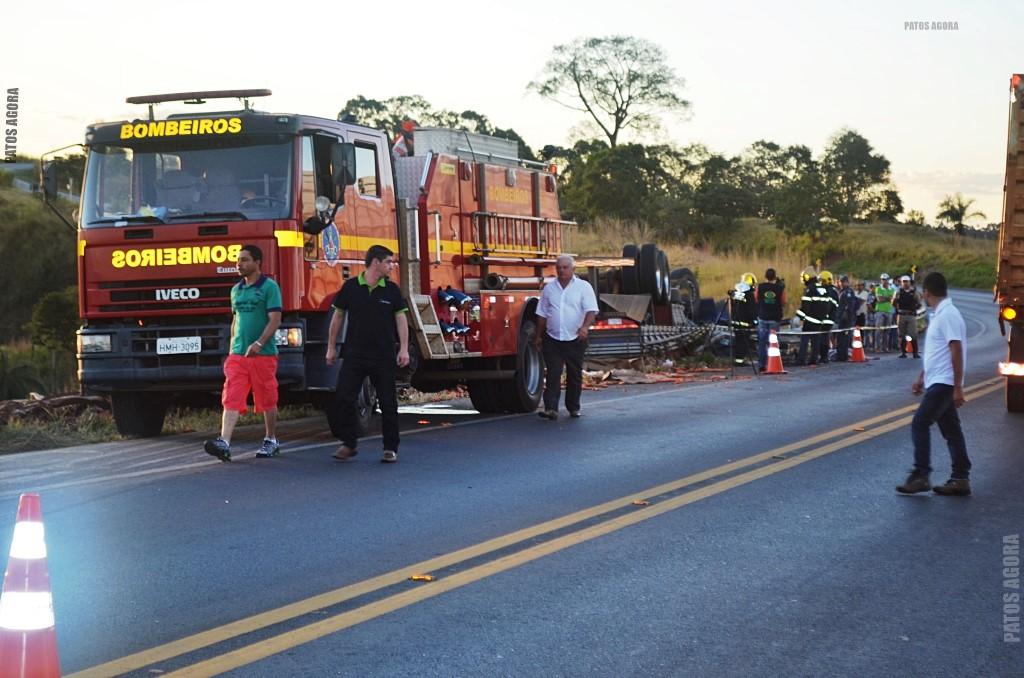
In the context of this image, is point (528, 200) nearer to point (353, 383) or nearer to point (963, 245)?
point (353, 383)

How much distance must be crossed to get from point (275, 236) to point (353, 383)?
1.74 meters

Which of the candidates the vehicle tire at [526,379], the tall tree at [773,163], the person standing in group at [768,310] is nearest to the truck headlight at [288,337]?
the vehicle tire at [526,379]

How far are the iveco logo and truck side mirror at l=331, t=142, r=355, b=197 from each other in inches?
62.2

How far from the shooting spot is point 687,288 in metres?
32.4

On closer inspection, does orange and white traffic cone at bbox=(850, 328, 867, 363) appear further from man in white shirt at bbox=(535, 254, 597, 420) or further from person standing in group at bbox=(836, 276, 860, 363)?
man in white shirt at bbox=(535, 254, 597, 420)

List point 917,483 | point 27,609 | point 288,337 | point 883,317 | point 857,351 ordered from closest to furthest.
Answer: point 27,609, point 917,483, point 288,337, point 857,351, point 883,317

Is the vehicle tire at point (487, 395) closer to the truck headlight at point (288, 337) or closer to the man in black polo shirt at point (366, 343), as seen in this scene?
the truck headlight at point (288, 337)

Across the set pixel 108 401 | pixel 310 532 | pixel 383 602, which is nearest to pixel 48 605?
pixel 383 602

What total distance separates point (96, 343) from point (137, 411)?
100 cm

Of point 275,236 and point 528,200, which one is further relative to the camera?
point 528,200

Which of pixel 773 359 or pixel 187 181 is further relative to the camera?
pixel 773 359

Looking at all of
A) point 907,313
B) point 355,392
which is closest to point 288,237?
point 355,392

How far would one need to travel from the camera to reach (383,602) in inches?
248

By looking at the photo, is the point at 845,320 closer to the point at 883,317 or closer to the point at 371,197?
the point at 883,317
